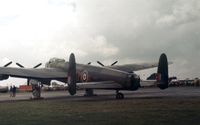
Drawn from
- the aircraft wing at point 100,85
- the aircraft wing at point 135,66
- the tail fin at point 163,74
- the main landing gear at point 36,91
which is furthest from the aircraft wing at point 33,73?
the tail fin at point 163,74

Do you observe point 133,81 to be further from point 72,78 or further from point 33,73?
point 33,73

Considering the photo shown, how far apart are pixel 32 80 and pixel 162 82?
1515cm

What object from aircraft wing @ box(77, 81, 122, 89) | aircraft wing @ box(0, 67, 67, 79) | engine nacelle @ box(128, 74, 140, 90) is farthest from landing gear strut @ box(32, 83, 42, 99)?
engine nacelle @ box(128, 74, 140, 90)

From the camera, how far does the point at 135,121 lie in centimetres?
1648

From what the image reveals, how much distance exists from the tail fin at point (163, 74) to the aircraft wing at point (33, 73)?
41.5 ft

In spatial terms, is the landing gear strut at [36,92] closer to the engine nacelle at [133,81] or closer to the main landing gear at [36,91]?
the main landing gear at [36,91]

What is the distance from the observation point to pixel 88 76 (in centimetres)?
4122

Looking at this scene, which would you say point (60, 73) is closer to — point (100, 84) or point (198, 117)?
point (100, 84)

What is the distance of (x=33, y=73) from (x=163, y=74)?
1531 centimetres

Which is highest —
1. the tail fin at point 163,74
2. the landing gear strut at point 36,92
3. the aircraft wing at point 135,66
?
the aircraft wing at point 135,66

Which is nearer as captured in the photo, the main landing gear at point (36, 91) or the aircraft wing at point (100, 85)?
the aircraft wing at point (100, 85)

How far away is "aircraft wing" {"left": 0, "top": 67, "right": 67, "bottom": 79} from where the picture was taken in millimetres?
40312

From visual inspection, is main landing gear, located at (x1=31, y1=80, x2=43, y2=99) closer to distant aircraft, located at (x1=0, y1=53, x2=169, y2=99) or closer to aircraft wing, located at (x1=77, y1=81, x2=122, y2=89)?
distant aircraft, located at (x1=0, y1=53, x2=169, y2=99)

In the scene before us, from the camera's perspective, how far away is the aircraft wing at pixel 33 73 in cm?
4031
